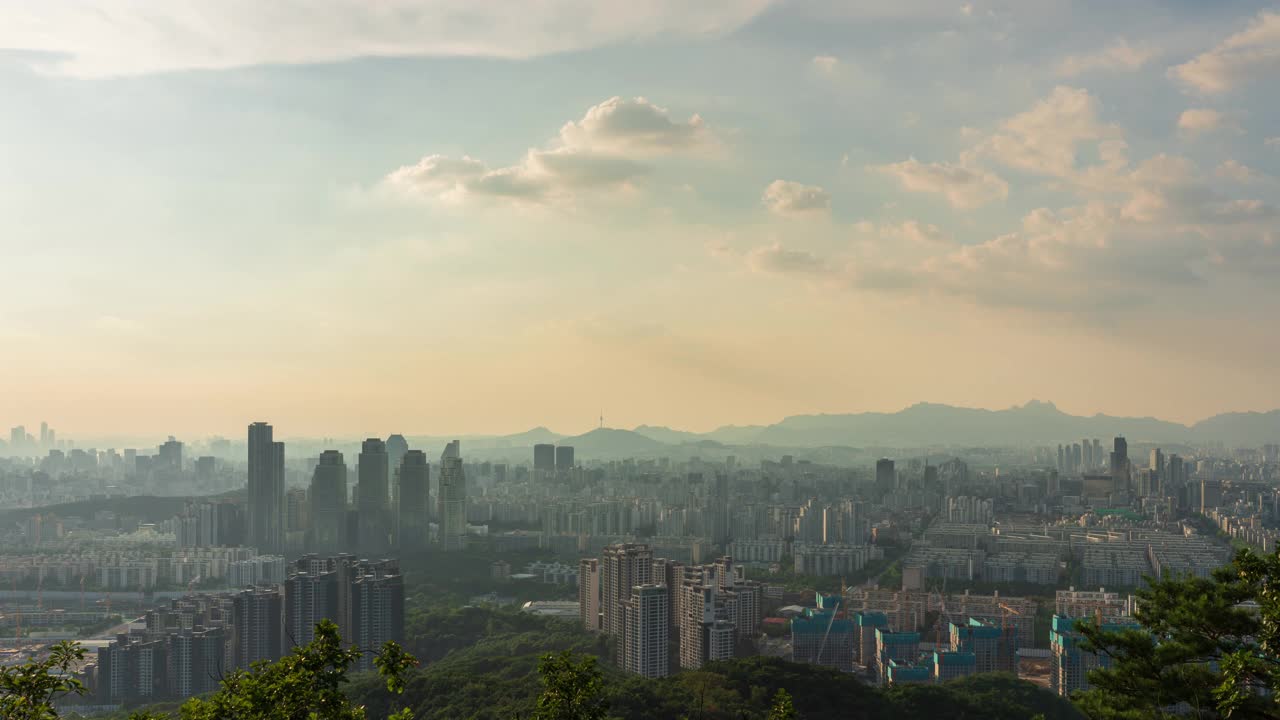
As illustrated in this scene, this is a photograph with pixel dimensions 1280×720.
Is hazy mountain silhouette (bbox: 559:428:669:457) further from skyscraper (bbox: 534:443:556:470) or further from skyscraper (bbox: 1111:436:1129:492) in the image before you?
skyscraper (bbox: 1111:436:1129:492)

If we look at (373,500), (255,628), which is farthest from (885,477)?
(255,628)

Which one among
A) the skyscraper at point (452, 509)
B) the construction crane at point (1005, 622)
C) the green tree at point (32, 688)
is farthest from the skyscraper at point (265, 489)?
the green tree at point (32, 688)

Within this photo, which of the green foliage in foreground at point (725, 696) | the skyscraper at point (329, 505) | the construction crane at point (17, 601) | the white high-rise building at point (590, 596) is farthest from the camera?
the skyscraper at point (329, 505)

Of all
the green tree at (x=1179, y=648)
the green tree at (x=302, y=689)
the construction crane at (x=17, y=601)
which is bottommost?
the construction crane at (x=17, y=601)

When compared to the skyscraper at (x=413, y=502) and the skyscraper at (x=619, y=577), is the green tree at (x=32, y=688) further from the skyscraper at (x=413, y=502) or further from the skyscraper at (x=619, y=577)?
the skyscraper at (x=413, y=502)

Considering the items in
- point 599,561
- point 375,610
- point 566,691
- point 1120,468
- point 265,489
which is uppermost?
point 566,691

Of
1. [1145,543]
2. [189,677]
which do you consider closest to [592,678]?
[189,677]

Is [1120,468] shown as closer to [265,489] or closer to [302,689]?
[265,489]
